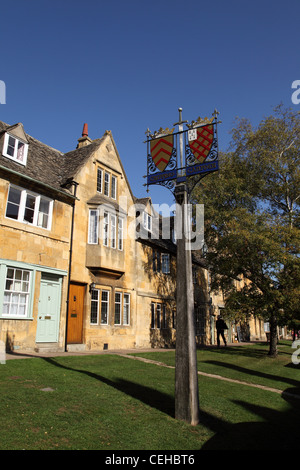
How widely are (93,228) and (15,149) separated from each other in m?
5.38

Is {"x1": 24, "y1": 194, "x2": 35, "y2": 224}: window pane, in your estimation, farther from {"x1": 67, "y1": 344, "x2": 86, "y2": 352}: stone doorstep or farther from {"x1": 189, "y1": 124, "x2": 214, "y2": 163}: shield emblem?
{"x1": 189, "y1": 124, "x2": 214, "y2": 163}: shield emblem

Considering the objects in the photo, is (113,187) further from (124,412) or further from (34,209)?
(124,412)

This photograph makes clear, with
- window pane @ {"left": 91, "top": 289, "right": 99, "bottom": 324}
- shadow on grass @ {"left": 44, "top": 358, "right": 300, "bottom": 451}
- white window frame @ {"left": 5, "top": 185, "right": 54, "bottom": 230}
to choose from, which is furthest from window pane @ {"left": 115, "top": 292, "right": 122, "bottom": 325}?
shadow on grass @ {"left": 44, "top": 358, "right": 300, "bottom": 451}

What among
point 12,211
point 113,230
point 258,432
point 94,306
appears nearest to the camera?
point 258,432

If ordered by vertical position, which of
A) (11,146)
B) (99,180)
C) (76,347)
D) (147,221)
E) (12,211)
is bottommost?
(76,347)

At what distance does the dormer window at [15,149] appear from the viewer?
15.5 metres

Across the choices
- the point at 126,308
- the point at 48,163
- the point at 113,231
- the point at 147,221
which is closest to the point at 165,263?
the point at 147,221

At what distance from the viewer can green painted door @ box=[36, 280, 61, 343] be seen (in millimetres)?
15353

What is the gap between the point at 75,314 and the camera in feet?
55.8

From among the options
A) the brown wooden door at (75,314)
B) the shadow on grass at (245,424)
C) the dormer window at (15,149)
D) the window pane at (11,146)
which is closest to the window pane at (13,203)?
the dormer window at (15,149)

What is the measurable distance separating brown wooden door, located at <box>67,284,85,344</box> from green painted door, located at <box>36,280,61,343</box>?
0.77 metres
